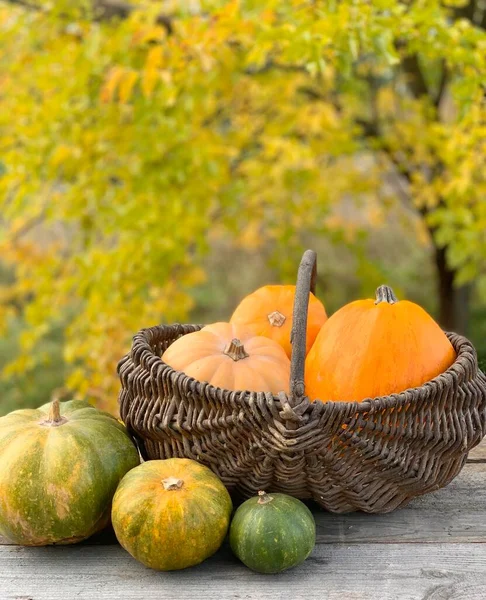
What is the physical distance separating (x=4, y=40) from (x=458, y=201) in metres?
2.08

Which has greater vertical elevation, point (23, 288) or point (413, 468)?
point (413, 468)

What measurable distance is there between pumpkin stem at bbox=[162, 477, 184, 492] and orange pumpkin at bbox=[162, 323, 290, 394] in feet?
0.60

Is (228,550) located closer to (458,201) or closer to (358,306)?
(358,306)

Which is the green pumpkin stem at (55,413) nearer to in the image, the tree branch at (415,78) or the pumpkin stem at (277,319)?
the pumpkin stem at (277,319)

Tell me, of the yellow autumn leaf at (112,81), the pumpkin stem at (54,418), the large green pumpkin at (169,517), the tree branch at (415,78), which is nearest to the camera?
the large green pumpkin at (169,517)

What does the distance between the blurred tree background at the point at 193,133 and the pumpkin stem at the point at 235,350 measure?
37.2 inches

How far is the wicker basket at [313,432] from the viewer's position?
98 centimetres

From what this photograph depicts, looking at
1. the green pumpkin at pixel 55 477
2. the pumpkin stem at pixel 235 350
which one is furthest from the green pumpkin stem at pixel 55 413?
the pumpkin stem at pixel 235 350

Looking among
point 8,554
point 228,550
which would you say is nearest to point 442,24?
point 228,550

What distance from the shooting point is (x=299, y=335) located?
3.40 feet

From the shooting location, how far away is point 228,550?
1.08m

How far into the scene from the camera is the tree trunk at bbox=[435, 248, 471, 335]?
4180 millimetres

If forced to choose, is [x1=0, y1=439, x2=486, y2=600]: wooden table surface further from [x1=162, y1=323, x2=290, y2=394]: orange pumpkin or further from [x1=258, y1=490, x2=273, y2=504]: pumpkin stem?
[x1=162, y1=323, x2=290, y2=394]: orange pumpkin

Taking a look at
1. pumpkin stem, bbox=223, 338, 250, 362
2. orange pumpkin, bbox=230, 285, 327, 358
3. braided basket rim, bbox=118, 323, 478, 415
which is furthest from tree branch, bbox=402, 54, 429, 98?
pumpkin stem, bbox=223, 338, 250, 362
